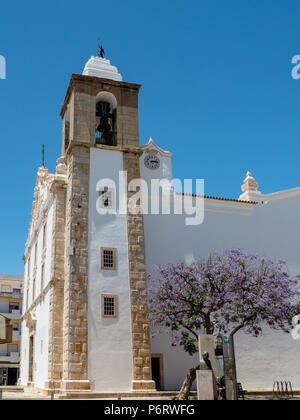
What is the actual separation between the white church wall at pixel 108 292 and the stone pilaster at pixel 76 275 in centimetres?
27

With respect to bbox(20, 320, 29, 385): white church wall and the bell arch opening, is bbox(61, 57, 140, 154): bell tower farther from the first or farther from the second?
bbox(20, 320, 29, 385): white church wall

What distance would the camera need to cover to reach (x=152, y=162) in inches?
1134

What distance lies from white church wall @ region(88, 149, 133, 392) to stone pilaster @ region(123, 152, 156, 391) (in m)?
0.22

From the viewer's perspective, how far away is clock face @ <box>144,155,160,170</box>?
93.8 feet

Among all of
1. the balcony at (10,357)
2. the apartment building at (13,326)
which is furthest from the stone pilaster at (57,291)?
the balcony at (10,357)

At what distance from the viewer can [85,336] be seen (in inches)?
803

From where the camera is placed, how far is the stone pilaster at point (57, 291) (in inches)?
826

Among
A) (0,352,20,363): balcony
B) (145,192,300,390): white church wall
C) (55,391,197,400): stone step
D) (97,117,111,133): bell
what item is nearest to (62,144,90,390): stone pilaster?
(55,391,197,400): stone step

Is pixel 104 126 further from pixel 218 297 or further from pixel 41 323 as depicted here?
pixel 218 297

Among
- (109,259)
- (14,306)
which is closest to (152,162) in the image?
(109,259)

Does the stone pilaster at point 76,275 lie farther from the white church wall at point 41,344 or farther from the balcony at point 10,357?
the balcony at point 10,357

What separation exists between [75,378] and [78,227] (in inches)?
254

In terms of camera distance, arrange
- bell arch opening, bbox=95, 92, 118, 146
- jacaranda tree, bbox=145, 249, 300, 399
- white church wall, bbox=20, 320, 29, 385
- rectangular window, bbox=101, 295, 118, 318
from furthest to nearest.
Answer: white church wall, bbox=20, 320, 29, 385
bell arch opening, bbox=95, 92, 118, 146
rectangular window, bbox=101, 295, 118, 318
jacaranda tree, bbox=145, 249, 300, 399

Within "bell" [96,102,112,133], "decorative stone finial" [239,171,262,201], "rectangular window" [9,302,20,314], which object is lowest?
"rectangular window" [9,302,20,314]
